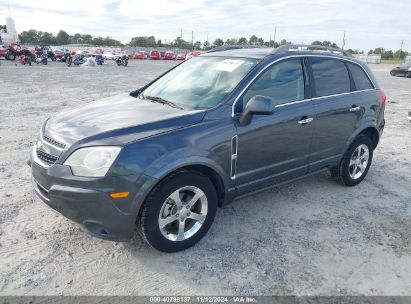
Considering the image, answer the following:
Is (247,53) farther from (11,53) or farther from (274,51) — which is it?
(11,53)

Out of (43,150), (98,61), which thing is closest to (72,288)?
(43,150)

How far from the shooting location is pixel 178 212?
3240mm

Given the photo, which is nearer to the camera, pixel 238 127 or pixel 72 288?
pixel 72 288

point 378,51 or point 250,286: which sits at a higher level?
point 378,51

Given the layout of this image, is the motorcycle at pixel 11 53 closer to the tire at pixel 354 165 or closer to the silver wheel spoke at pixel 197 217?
the tire at pixel 354 165

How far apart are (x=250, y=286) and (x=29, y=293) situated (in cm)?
173

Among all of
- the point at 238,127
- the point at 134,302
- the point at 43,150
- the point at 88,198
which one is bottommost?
the point at 134,302

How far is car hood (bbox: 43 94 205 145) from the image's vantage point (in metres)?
2.96

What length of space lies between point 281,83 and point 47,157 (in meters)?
2.50

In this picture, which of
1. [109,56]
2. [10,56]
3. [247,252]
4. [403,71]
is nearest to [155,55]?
[109,56]

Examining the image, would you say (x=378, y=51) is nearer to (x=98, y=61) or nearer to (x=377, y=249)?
(x=98, y=61)

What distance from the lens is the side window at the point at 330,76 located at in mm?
4270

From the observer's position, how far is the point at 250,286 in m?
2.90

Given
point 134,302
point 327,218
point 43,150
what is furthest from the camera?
point 327,218
